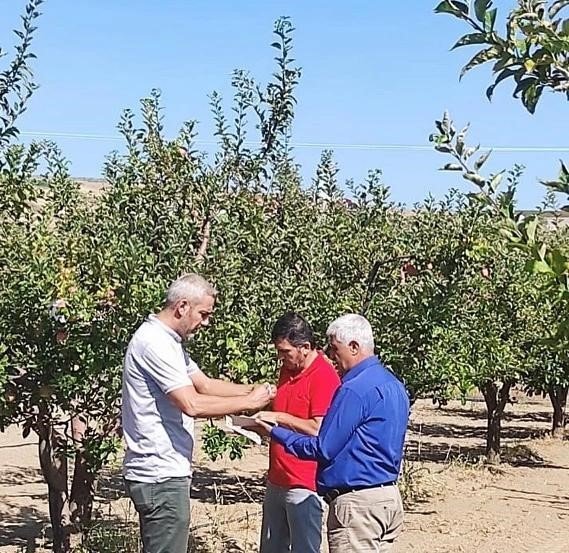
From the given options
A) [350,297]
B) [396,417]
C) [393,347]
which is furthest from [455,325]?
[396,417]

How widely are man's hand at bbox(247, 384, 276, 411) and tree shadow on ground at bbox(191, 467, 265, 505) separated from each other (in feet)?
19.6

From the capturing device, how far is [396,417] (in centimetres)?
445

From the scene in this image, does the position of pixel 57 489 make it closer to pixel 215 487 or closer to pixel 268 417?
pixel 268 417

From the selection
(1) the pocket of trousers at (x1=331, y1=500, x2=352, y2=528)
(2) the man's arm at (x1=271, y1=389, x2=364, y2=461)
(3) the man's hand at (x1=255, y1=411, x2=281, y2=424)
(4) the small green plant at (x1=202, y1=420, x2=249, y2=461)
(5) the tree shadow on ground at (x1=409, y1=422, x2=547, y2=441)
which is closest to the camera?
(2) the man's arm at (x1=271, y1=389, x2=364, y2=461)

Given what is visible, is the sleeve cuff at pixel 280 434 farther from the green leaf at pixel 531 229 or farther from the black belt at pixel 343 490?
the green leaf at pixel 531 229

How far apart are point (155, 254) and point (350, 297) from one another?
1.78m

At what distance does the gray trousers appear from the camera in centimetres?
426

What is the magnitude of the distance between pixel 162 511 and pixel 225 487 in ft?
25.4

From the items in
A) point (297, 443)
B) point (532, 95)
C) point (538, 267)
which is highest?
point (532, 95)

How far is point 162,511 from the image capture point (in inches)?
168

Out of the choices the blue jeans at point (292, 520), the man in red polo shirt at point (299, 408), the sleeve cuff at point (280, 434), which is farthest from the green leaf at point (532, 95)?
the blue jeans at point (292, 520)

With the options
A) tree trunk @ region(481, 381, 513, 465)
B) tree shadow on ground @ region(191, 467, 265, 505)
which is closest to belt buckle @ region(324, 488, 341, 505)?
tree shadow on ground @ region(191, 467, 265, 505)

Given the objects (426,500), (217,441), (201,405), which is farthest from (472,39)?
(426,500)

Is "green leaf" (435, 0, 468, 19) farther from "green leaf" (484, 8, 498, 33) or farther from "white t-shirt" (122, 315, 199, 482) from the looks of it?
"white t-shirt" (122, 315, 199, 482)
